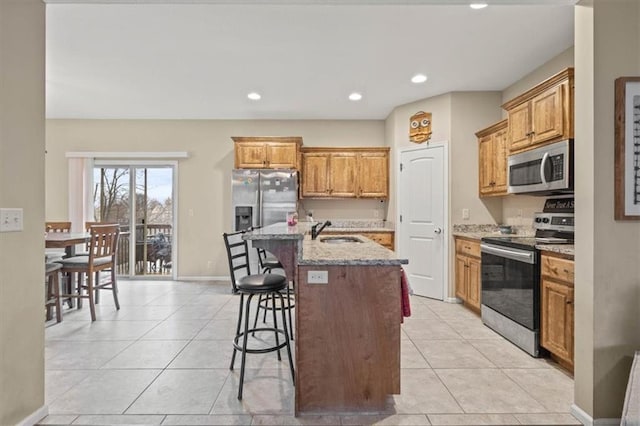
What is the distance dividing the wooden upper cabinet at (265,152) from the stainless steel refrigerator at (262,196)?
186 millimetres

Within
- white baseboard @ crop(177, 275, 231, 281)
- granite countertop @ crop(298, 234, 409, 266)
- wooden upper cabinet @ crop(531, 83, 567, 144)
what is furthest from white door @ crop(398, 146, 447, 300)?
white baseboard @ crop(177, 275, 231, 281)

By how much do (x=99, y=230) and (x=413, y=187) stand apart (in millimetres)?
4006

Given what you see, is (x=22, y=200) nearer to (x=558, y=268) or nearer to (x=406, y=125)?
(x=558, y=268)

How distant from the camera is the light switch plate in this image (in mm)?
1720

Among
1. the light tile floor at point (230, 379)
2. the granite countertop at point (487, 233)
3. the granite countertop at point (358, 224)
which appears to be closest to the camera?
the light tile floor at point (230, 379)

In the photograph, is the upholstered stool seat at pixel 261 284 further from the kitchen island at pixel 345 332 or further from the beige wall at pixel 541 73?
the beige wall at pixel 541 73

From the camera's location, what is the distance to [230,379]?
8.00 feet

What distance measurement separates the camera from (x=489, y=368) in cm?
260

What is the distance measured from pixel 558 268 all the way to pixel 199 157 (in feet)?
17.1

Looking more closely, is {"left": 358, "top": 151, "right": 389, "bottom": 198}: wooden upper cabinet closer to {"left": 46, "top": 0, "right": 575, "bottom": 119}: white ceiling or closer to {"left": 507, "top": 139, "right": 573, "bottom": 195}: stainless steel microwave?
{"left": 46, "top": 0, "right": 575, "bottom": 119}: white ceiling

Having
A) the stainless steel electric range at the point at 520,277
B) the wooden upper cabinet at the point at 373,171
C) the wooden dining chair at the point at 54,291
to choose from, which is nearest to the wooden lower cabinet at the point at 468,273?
the stainless steel electric range at the point at 520,277

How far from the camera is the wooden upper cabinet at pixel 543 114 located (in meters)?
2.76

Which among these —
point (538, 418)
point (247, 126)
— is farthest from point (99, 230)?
point (538, 418)

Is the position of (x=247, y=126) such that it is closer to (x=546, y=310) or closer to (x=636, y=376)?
(x=546, y=310)
